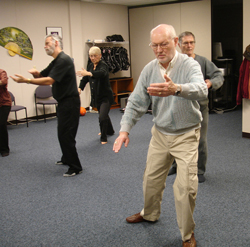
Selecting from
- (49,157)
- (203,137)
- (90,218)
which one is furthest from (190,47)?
(49,157)

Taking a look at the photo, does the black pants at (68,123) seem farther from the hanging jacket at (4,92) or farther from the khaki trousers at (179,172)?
the khaki trousers at (179,172)

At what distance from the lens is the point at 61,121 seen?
11.6 feet

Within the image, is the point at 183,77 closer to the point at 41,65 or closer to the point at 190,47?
the point at 190,47

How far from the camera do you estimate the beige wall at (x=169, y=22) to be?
24.3ft

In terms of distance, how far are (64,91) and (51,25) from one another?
4255 millimetres

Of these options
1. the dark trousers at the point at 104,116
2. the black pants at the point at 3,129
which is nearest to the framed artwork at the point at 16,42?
the black pants at the point at 3,129

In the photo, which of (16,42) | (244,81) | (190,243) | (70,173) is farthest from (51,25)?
(190,243)

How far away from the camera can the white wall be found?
655cm

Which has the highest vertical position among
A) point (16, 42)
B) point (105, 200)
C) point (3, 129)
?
point (16, 42)

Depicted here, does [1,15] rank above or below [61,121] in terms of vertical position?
above

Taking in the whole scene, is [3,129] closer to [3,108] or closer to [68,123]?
[3,108]

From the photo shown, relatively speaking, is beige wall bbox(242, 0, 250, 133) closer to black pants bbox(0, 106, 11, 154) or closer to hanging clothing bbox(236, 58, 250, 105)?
hanging clothing bbox(236, 58, 250, 105)

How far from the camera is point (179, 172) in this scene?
6.82 ft

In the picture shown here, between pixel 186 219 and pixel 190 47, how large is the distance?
176cm
